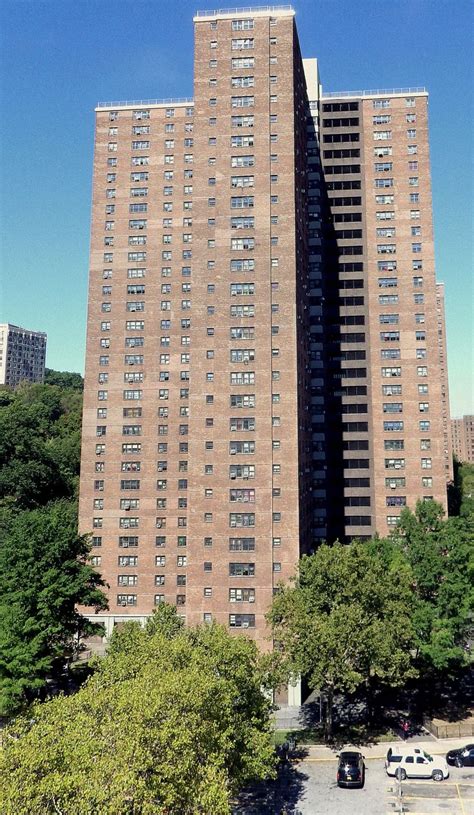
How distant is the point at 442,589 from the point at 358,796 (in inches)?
748

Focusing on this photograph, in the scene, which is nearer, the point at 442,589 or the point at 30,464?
the point at 442,589

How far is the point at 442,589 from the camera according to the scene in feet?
173

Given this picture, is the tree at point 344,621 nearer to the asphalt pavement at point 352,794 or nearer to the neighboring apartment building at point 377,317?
the asphalt pavement at point 352,794

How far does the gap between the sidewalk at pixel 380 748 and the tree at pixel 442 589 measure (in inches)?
228

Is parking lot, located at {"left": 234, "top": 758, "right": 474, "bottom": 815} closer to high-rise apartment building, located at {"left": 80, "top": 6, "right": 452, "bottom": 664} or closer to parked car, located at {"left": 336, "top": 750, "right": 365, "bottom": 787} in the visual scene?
parked car, located at {"left": 336, "top": 750, "right": 365, "bottom": 787}

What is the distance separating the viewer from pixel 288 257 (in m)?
70.6

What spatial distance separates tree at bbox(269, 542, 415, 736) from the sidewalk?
1797mm

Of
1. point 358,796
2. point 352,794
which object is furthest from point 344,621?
point 358,796

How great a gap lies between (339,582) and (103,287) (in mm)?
58306

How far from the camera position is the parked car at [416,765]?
42.5m

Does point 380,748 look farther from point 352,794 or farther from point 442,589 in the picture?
point 442,589

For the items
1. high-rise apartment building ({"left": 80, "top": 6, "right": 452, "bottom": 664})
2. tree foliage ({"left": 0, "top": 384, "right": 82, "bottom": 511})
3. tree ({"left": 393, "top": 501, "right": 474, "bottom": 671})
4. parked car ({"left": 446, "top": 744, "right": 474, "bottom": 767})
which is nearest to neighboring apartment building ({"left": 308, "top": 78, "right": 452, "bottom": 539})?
high-rise apartment building ({"left": 80, "top": 6, "right": 452, "bottom": 664})

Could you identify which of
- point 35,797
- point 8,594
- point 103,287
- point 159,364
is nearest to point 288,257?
point 159,364

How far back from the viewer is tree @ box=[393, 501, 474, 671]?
5131 centimetres
